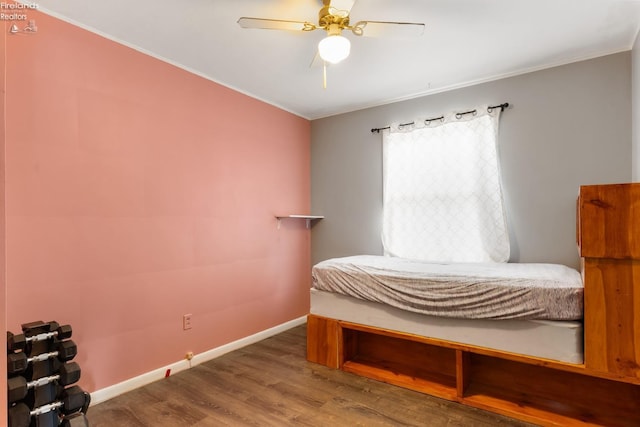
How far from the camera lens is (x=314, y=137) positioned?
4.01 meters

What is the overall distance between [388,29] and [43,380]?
2.50 metres

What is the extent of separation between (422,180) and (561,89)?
1.29 m

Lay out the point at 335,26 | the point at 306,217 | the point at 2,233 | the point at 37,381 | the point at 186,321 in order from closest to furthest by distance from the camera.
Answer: the point at 2,233
the point at 37,381
the point at 335,26
the point at 186,321
the point at 306,217

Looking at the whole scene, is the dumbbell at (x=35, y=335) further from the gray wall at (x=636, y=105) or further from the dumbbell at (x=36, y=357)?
the gray wall at (x=636, y=105)

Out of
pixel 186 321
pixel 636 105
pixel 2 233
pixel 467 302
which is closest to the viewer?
pixel 2 233

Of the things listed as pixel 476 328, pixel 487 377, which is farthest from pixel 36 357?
pixel 487 377

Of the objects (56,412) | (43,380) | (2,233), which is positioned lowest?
(56,412)

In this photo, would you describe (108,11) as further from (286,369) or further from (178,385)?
(286,369)

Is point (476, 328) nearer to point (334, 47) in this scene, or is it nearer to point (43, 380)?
point (334, 47)

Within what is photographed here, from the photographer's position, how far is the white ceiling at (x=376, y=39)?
75.6 inches

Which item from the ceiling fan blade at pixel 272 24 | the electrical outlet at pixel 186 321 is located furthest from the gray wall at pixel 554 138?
the electrical outlet at pixel 186 321

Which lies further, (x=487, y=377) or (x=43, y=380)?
(x=487, y=377)

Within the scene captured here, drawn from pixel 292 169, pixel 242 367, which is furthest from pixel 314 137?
pixel 242 367

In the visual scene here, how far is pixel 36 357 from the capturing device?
5.01ft
